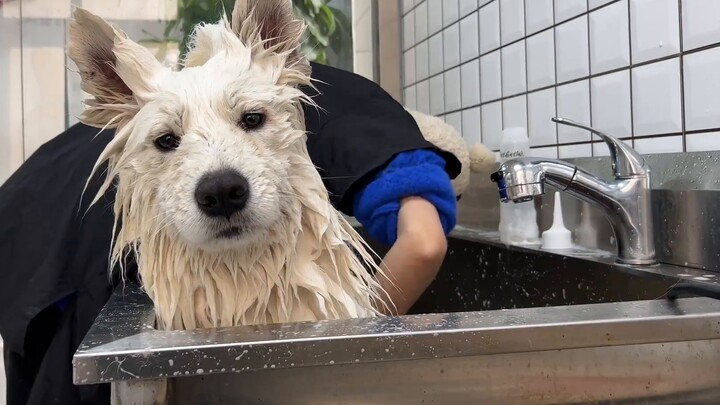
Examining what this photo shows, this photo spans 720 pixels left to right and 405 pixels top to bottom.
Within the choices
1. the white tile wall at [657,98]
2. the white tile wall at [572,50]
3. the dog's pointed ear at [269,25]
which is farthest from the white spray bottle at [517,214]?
the dog's pointed ear at [269,25]

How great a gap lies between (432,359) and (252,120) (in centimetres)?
41

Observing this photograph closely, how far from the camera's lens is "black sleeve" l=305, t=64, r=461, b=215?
914 mm

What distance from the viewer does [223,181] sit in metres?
0.70

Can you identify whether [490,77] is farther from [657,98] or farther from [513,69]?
[657,98]

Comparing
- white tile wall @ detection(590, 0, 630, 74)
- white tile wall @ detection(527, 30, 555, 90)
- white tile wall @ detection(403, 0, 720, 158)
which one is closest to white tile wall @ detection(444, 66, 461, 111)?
white tile wall @ detection(403, 0, 720, 158)

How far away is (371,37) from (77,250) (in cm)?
134

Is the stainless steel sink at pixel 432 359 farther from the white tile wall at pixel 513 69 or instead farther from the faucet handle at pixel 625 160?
the white tile wall at pixel 513 69

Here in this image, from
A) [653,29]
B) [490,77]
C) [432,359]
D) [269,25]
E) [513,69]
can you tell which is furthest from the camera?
[490,77]

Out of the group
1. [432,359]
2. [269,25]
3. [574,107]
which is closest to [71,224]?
[269,25]

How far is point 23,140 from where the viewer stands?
1.80 meters

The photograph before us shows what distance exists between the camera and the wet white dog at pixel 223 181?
0.72 m

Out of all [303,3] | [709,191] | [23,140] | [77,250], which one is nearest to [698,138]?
[709,191]

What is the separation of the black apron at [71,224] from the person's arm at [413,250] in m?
0.08

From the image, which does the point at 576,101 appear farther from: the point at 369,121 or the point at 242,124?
the point at 242,124
